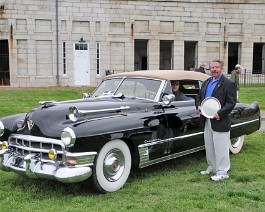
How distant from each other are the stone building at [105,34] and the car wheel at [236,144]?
17.9m

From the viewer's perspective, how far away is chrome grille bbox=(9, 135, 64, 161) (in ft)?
15.4

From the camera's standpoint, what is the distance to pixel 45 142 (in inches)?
189

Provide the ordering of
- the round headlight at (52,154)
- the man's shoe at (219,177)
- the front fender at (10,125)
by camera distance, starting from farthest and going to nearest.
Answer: the man's shoe at (219,177)
the front fender at (10,125)
the round headlight at (52,154)

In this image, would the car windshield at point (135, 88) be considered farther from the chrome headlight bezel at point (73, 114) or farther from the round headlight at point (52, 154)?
the round headlight at point (52, 154)

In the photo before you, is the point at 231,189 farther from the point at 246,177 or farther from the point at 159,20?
the point at 159,20

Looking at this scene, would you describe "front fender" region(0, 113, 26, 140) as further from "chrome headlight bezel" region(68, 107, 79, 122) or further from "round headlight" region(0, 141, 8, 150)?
"chrome headlight bezel" region(68, 107, 79, 122)

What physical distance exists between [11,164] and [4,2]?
811 inches

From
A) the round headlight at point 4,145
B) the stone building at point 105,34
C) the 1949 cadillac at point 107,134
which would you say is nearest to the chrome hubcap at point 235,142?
the 1949 cadillac at point 107,134

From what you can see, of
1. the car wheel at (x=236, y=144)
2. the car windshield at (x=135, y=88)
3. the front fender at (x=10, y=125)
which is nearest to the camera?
the front fender at (x=10, y=125)

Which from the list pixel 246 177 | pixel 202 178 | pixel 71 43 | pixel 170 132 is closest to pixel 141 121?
pixel 170 132

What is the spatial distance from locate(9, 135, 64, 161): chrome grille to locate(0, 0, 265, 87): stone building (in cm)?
1943

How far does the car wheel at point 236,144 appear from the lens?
7.47 meters

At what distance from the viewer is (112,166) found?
16.4ft

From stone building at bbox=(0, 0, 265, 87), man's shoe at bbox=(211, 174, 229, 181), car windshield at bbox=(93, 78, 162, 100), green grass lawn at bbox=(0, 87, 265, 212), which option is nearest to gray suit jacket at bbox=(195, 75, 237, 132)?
man's shoe at bbox=(211, 174, 229, 181)
